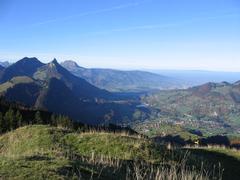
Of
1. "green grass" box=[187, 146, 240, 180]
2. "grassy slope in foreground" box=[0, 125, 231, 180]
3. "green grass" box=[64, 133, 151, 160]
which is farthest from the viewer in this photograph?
"green grass" box=[187, 146, 240, 180]

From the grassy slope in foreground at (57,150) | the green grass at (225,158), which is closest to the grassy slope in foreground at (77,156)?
the grassy slope in foreground at (57,150)

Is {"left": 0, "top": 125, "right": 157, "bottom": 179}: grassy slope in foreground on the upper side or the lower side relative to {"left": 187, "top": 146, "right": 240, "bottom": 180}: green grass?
upper

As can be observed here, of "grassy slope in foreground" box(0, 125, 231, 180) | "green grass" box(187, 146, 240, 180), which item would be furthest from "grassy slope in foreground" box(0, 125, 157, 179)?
"green grass" box(187, 146, 240, 180)

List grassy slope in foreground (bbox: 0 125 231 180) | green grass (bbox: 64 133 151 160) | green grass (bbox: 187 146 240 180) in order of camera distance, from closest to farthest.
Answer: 1. grassy slope in foreground (bbox: 0 125 231 180)
2. green grass (bbox: 64 133 151 160)
3. green grass (bbox: 187 146 240 180)

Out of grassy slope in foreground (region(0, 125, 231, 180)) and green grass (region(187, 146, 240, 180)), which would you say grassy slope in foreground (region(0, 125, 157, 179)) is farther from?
green grass (region(187, 146, 240, 180))

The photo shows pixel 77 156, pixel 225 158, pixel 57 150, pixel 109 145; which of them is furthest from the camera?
pixel 225 158

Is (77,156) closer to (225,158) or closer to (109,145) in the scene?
(109,145)

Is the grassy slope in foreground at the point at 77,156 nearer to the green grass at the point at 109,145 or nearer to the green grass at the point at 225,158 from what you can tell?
→ the green grass at the point at 109,145

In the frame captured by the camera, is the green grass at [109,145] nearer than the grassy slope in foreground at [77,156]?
No

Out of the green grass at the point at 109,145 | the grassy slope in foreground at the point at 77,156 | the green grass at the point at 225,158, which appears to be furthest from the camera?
the green grass at the point at 225,158

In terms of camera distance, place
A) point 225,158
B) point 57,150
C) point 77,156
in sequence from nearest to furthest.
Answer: point 77,156 → point 57,150 → point 225,158

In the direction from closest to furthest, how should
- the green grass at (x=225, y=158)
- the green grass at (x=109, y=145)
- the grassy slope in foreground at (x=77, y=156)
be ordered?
the grassy slope in foreground at (x=77, y=156) < the green grass at (x=109, y=145) < the green grass at (x=225, y=158)

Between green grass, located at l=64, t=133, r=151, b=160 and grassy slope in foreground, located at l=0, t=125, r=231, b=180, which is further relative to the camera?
green grass, located at l=64, t=133, r=151, b=160

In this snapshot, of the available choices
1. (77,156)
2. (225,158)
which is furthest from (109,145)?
(225,158)
